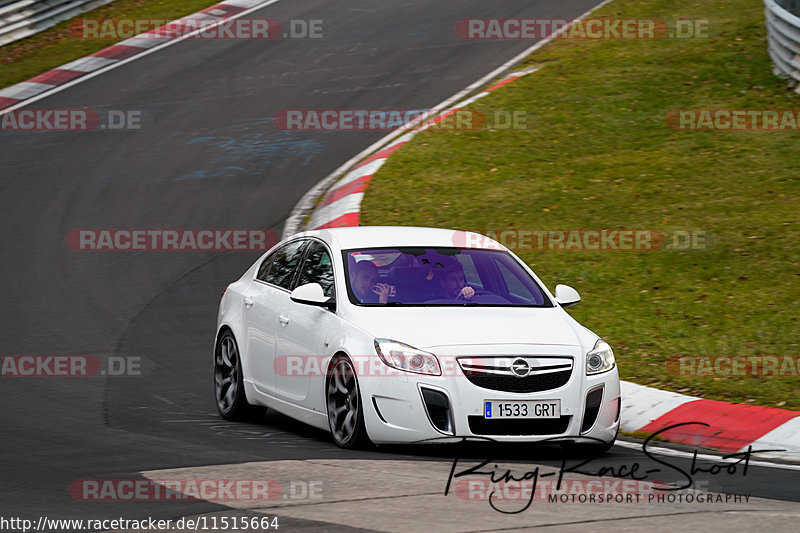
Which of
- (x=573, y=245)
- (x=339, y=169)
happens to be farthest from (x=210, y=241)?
(x=573, y=245)

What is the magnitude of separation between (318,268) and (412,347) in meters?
1.59

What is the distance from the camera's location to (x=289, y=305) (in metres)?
9.27

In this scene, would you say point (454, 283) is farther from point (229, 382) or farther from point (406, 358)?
point (229, 382)

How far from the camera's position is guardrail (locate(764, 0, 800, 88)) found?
19772 millimetres

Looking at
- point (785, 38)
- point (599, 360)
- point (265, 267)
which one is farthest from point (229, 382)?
point (785, 38)

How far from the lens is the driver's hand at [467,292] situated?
29.3ft

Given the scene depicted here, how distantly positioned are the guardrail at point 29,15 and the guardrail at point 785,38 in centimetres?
1559

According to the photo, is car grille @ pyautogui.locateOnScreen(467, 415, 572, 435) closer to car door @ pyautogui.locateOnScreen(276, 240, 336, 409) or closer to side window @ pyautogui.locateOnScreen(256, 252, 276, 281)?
car door @ pyautogui.locateOnScreen(276, 240, 336, 409)

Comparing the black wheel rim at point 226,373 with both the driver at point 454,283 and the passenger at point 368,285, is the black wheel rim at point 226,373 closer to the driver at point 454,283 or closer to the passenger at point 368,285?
the passenger at point 368,285

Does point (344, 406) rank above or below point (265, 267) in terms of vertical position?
below

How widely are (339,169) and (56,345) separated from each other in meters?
7.56

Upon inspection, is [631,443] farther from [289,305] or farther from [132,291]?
[132,291]

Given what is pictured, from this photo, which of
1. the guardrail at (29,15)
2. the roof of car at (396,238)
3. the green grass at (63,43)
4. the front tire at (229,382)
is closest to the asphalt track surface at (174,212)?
the front tire at (229,382)

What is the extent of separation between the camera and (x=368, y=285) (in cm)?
886
